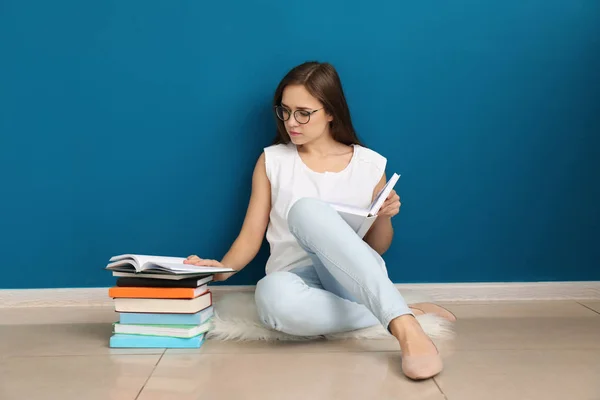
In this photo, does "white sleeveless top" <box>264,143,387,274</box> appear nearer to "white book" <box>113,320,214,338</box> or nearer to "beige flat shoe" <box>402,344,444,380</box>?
"white book" <box>113,320,214,338</box>

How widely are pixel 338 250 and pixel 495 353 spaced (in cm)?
48

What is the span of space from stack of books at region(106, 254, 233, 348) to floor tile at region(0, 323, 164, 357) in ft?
0.13

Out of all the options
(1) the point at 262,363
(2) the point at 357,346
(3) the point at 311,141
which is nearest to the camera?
(1) the point at 262,363

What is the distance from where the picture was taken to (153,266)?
167cm

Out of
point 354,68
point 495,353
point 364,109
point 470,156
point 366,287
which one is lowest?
point 495,353

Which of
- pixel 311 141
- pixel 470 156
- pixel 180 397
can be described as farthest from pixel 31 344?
pixel 470 156

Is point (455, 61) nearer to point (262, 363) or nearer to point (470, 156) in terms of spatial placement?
point (470, 156)

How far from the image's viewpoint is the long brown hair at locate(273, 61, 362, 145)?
1.95 m

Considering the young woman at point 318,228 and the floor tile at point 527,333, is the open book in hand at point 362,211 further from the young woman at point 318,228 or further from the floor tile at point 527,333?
the floor tile at point 527,333

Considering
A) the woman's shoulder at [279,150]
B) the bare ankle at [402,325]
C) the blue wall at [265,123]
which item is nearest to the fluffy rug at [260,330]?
the bare ankle at [402,325]

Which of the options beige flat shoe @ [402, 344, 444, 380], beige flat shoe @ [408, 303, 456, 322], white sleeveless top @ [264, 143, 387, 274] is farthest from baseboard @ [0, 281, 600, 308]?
beige flat shoe @ [402, 344, 444, 380]

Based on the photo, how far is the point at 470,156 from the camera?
7.26 ft

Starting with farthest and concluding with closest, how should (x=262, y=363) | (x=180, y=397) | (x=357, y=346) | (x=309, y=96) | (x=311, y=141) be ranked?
(x=311, y=141), (x=309, y=96), (x=357, y=346), (x=262, y=363), (x=180, y=397)

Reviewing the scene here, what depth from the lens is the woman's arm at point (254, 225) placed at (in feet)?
6.50
